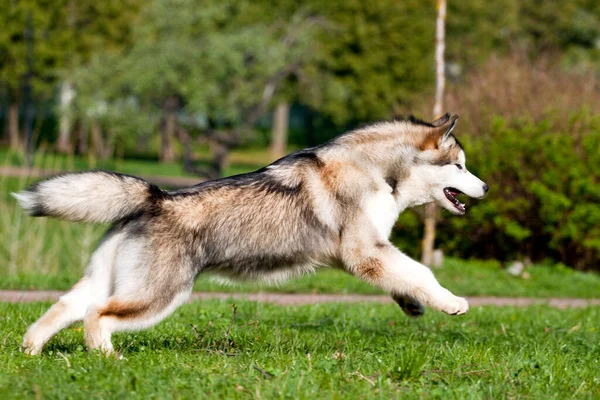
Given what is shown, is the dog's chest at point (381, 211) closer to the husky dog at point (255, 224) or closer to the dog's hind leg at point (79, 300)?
the husky dog at point (255, 224)

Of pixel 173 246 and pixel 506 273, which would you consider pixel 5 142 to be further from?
pixel 173 246

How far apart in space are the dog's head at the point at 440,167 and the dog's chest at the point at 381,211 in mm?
391

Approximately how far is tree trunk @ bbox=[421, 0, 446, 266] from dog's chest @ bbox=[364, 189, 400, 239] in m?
9.22

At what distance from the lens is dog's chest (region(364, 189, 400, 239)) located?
6.50 m

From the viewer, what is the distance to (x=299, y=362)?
570 centimetres

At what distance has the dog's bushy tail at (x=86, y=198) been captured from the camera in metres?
5.95

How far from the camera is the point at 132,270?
5914 mm

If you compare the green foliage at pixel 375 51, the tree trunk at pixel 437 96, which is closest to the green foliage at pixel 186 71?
the tree trunk at pixel 437 96

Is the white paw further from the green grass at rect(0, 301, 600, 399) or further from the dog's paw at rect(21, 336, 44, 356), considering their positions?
the dog's paw at rect(21, 336, 44, 356)

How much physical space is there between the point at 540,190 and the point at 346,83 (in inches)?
1237

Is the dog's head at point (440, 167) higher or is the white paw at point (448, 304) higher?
the dog's head at point (440, 167)

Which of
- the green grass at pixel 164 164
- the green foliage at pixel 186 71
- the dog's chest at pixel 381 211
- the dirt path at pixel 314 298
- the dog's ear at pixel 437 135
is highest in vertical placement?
the dog's ear at pixel 437 135

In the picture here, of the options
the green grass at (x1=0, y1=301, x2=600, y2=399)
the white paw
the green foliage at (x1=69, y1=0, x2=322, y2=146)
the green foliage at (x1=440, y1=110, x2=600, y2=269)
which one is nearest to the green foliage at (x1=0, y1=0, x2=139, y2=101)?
the green foliage at (x1=69, y1=0, x2=322, y2=146)

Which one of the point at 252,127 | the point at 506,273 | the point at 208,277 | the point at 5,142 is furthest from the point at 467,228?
the point at 5,142
